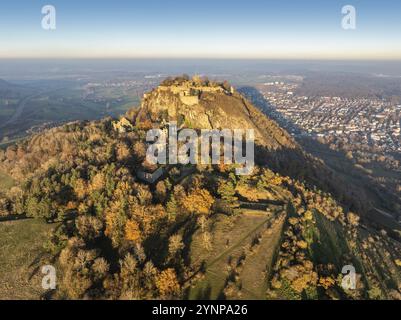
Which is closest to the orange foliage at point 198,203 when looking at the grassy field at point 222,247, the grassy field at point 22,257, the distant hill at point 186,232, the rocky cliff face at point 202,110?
the distant hill at point 186,232

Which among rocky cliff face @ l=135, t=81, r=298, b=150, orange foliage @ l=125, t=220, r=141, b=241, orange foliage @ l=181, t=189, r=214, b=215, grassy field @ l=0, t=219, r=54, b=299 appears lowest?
grassy field @ l=0, t=219, r=54, b=299

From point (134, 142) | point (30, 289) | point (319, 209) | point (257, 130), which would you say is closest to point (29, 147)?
point (134, 142)

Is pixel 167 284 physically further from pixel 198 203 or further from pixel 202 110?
pixel 202 110

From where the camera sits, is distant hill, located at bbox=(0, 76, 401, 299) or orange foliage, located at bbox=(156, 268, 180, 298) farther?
distant hill, located at bbox=(0, 76, 401, 299)

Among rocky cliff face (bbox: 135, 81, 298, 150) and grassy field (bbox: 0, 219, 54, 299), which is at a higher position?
rocky cliff face (bbox: 135, 81, 298, 150)

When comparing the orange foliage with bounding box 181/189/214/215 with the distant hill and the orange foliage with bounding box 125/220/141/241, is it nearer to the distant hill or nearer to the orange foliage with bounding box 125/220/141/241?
the distant hill

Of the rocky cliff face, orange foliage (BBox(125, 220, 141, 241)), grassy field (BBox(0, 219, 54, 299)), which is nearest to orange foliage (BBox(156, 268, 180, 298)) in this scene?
orange foliage (BBox(125, 220, 141, 241))
